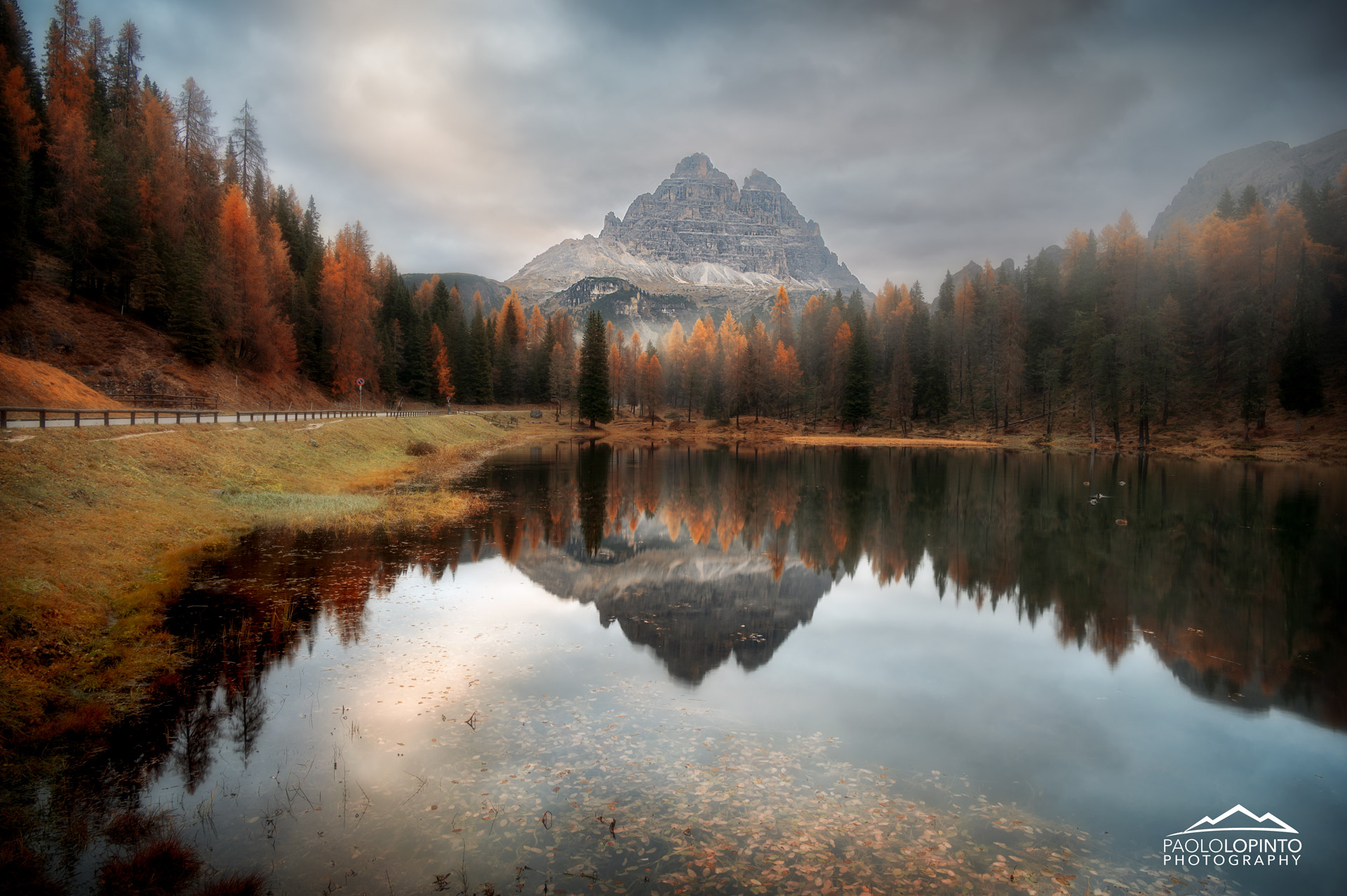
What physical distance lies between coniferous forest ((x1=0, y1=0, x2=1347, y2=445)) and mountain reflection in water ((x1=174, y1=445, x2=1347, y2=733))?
115 ft

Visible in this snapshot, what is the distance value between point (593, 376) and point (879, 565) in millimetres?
77519

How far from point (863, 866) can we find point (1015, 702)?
23.0ft

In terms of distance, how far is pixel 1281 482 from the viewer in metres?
43.9

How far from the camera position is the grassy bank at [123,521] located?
1069cm

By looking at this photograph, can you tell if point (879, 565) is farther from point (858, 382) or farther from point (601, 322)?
point (601, 322)

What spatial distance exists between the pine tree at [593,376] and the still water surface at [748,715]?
7167 centimetres

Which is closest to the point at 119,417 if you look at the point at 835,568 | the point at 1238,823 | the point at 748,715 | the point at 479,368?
the point at 835,568

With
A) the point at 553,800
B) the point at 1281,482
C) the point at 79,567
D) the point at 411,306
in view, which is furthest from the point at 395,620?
the point at 411,306

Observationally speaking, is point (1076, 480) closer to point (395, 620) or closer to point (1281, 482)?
point (1281, 482)

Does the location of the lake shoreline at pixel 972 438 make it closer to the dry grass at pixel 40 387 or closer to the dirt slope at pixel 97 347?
the dirt slope at pixel 97 347

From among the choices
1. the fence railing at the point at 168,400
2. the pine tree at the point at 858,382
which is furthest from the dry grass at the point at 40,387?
the pine tree at the point at 858,382

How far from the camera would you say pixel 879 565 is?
938 inches

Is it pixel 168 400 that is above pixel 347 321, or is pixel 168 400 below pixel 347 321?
below

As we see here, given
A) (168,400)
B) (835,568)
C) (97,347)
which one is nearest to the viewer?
(835,568)
